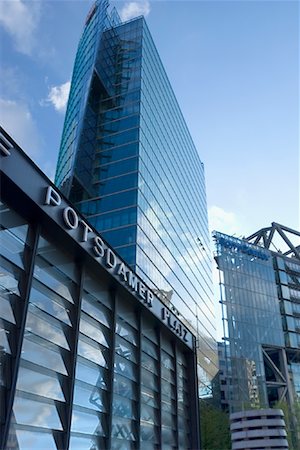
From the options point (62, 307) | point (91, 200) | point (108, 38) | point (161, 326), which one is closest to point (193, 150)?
point (108, 38)

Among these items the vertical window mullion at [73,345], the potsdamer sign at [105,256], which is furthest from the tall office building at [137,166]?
the vertical window mullion at [73,345]

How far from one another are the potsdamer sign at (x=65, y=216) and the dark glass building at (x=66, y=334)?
36mm

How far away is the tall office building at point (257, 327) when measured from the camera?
271ft

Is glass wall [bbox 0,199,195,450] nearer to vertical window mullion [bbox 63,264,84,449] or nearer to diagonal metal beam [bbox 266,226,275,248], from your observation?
vertical window mullion [bbox 63,264,84,449]

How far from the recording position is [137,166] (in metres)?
57.3

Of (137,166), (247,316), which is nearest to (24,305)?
(137,166)

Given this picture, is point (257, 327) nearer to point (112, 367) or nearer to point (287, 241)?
point (287, 241)

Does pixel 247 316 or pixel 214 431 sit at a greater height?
pixel 247 316

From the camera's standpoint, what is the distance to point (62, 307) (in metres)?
16.1

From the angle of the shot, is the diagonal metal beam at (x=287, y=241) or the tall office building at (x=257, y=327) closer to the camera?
the tall office building at (x=257, y=327)

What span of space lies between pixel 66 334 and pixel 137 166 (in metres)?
42.8

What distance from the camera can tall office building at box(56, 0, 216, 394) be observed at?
5578cm

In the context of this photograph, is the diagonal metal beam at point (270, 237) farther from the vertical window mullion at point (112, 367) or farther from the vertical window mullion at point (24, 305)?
the vertical window mullion at point (24, 305)

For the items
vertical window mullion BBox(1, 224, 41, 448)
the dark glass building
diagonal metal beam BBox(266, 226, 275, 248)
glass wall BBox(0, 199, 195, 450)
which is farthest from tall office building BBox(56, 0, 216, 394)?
vertical window mullion BBox(1, 224, 41, 448)
